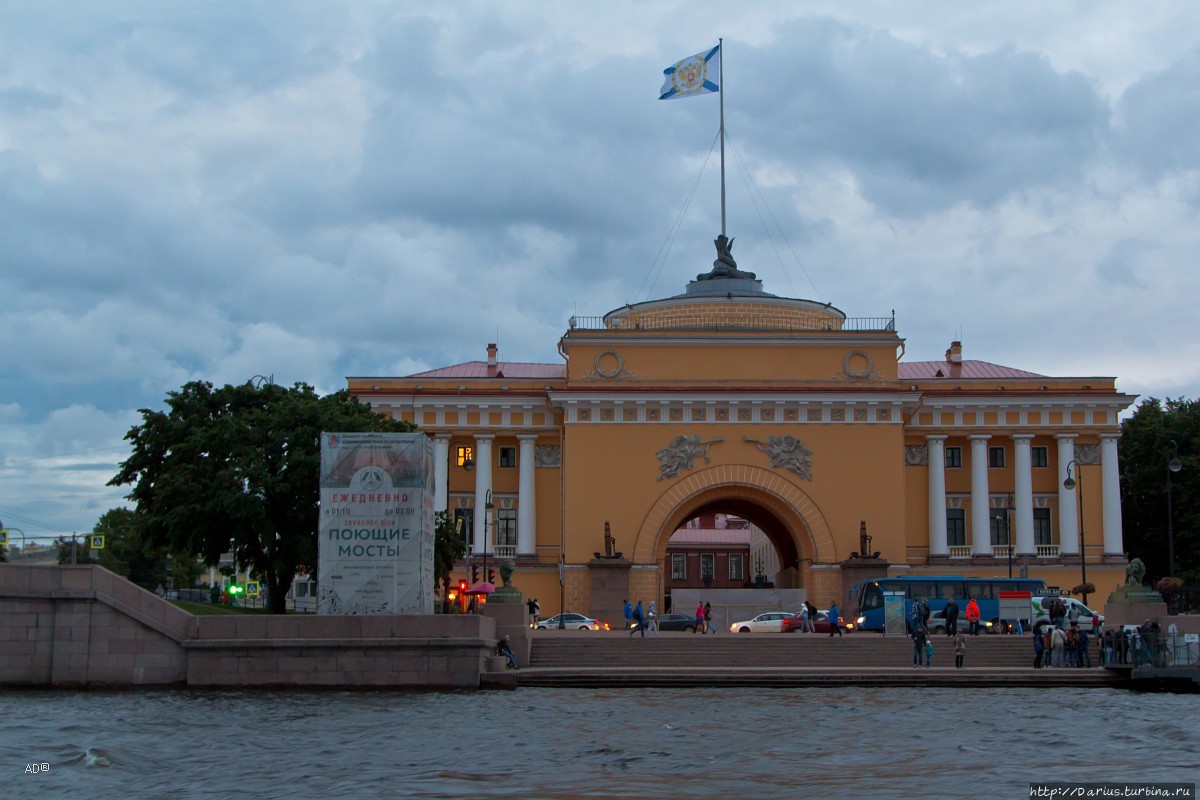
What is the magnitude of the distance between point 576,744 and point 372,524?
11.2 m

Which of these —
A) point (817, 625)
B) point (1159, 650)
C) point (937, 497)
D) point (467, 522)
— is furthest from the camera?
point (467, 522)

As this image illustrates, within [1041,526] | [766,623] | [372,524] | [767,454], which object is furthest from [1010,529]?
[372,524]

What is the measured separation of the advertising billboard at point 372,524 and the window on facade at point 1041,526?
36.7 metres

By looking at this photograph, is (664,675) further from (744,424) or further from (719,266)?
(719,266)

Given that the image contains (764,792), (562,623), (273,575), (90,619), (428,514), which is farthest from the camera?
(562,623)

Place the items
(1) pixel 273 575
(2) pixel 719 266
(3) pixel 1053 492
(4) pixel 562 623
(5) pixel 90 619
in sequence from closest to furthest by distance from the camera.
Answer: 1. (5) pixel 90 619
2. (1) pixel 273 575
3. (4) pixel 562 623
4. (3) pixel 1053 492
5. (2) pixel 719 266

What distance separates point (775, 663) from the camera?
127 feet

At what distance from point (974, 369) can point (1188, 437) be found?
9.97 meters

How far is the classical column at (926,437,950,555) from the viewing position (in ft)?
200

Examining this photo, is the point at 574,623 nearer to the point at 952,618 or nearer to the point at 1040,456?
the point at 952,618

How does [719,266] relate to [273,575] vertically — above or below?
above

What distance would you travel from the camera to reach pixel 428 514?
111 feet

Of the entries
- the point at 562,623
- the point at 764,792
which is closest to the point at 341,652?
the point at 764,792

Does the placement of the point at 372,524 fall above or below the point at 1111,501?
below
